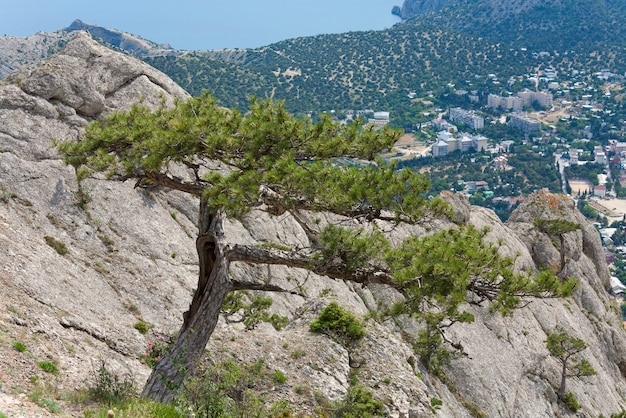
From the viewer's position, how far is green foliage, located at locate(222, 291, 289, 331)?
51.2 ft

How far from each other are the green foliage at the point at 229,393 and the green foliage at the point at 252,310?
126 cm

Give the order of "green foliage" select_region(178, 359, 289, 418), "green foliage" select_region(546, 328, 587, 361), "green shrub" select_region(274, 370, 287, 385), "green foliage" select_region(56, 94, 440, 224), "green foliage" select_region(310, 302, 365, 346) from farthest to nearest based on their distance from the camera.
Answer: "green foliage" select_region(546, 328, 587, 361)
"green foliage" select_region(310, 302, 365, 346)
"green shrub" select_region(274, 370, 287, 385)
"green foliage" select_region(56, 94, 440, 224)
"green foliage" select_region(178, 359, 289, 418)

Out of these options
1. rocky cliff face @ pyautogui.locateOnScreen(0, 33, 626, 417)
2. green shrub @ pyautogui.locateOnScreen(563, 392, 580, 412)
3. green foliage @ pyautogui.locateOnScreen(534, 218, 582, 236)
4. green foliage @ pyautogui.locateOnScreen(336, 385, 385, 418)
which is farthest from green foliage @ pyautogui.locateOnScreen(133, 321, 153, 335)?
green foliage @ pyautogui.locateOnScreen(534, 218, 582, 236)

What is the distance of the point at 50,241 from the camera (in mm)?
16344

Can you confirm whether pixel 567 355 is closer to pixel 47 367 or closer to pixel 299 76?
pixel 47 367

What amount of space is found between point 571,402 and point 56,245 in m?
23.6

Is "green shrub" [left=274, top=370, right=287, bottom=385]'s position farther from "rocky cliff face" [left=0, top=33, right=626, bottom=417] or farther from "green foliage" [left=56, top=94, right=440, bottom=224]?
"green foliage" [left=56, top=94, right=440, bottom=224]

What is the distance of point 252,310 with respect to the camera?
17625 millimetres

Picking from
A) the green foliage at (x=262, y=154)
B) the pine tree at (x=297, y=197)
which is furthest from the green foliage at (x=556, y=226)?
the green foliage at (x=262, y=154)

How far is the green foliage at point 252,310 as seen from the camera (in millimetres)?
15602

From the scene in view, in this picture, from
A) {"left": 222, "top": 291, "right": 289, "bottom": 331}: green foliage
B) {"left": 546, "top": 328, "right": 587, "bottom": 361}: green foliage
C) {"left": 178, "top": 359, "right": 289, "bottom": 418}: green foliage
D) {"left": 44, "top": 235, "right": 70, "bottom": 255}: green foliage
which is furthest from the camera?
{"left": 546, "top": 328, "right": 587, "bottom": 361}: green foliage

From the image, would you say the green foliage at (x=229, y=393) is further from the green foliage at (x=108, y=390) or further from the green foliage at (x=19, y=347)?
the green foliage at (x=19, y=347)

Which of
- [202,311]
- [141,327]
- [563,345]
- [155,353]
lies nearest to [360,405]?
[202,311]

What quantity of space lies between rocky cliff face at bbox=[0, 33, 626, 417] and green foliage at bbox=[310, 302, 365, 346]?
311mm
